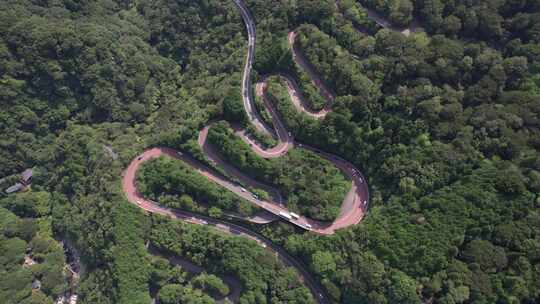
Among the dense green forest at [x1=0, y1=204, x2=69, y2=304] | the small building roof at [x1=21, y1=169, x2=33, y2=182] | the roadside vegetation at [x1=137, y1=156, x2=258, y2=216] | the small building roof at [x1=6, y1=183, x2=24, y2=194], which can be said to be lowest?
the dense green forest at [x1=0, y1=204, x2=69, y2=304]

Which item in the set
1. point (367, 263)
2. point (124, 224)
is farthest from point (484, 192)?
point (124, 224)

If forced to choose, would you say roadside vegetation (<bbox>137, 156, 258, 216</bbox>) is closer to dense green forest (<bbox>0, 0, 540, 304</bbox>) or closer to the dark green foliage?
the dark green foliage

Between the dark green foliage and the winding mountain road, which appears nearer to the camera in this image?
the dark green foliage

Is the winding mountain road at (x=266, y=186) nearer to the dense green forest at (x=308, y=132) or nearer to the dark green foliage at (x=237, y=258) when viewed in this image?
the dense green forest at (x=308, y=132)

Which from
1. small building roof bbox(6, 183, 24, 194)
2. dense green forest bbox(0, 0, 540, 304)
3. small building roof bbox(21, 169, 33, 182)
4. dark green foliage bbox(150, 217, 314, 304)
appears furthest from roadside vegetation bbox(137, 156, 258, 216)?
small building roof bbox(6, 183, 24, 194)

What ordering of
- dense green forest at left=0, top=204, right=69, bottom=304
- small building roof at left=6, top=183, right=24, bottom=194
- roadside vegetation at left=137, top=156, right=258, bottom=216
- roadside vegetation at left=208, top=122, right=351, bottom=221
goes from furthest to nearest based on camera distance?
small building roof at left=6, top=183, right=24, bottom=194, dense green forest at left=0, top=204, right=69, bottom=304, roadside vegetation at left=137, top=156, right=258, bottom=216, roadside vegetation at left=208, top=122, right=351, bottom=221

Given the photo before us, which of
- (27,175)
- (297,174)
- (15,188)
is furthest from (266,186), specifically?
(15,188)

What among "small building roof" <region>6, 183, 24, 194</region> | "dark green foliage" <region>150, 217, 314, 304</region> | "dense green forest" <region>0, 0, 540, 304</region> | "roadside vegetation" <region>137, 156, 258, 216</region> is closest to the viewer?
"dense green forest" <region>0, 0, 540, 304</region>

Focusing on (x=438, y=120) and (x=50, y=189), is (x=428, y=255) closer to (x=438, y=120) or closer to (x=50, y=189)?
(x=438, y=120)
